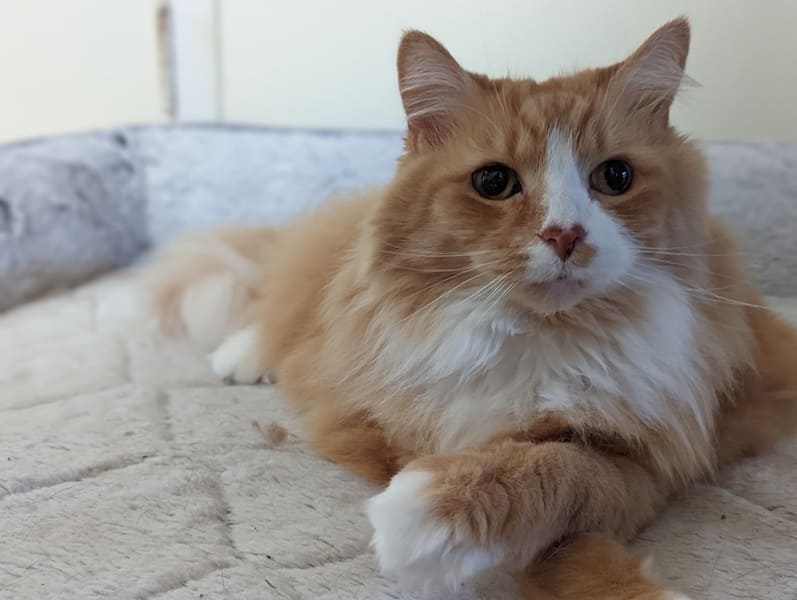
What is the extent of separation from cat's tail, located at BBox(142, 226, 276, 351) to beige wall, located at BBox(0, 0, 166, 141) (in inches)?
45.7

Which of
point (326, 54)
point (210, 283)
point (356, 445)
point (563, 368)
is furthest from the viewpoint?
point (326, 54)

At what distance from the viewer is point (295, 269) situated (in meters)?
1.56

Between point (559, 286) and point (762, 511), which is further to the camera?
point (762, 511)

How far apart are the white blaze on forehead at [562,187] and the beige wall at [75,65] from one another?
7.28 feet

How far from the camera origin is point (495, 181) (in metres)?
1.03

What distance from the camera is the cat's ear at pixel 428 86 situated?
3.60 feet

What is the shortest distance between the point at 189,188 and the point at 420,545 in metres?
1.89

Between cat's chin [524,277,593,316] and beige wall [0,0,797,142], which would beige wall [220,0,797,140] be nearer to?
beige wall [0,0,797,142]

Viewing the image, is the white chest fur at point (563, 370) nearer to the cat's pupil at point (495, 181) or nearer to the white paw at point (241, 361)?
the cat's pupil at point (495, 181)

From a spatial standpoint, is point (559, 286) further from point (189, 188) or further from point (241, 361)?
point (189, 188)

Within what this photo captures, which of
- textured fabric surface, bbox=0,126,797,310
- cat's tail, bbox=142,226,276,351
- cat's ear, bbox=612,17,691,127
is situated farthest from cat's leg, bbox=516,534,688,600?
textured fabric surface, bbox=0,126,797,310

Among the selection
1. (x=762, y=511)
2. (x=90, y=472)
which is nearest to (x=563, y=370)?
(x=762, y=511)

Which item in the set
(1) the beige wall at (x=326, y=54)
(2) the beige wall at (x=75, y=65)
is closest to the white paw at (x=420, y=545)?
(1) the beige wall at (x=326, y=54)

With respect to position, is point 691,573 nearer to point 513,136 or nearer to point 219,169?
point 513,136
